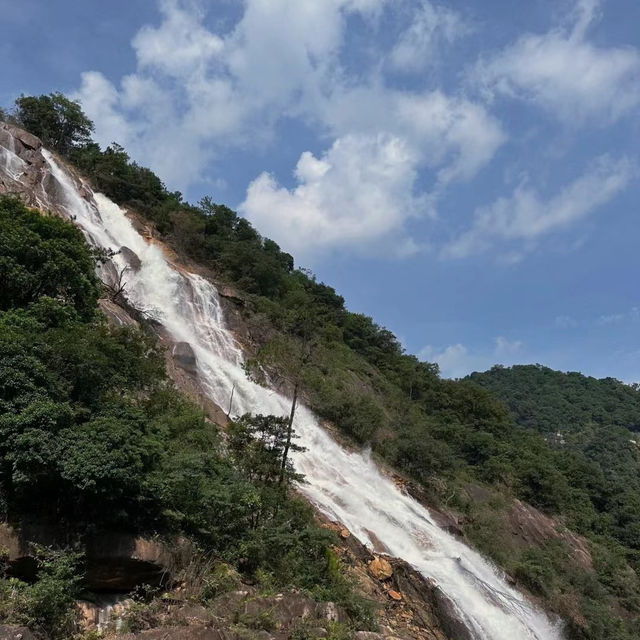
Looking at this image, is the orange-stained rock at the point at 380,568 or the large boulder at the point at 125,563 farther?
the orange-stained rock at the point at 380,568

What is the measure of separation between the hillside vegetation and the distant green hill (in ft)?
178

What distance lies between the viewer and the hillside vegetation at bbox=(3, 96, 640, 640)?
78.2 ft

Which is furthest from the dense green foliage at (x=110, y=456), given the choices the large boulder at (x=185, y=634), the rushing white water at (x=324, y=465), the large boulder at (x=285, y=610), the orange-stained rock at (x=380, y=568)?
the rushing white water at (x=324, y=465)

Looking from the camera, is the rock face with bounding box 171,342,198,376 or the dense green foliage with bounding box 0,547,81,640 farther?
the rock face with bounding box 171,342,198,376

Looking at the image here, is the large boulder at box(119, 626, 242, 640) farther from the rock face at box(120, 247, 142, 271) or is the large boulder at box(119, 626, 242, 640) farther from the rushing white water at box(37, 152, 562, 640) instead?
the rock face at box(120, 247, 142, 271)

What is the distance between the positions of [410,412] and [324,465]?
18.2m

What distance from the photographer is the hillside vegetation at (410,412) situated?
23.8 m

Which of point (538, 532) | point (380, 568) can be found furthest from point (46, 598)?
point (538, 532)

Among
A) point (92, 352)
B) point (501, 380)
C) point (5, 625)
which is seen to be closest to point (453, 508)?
point (92, 352)

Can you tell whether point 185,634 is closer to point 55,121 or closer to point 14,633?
point 14,633

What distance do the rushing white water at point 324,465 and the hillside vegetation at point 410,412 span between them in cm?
208

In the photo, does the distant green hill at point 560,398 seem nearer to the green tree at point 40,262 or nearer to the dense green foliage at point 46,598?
the green tree at point 40,262

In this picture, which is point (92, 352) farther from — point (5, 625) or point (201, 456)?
point (5, 625)

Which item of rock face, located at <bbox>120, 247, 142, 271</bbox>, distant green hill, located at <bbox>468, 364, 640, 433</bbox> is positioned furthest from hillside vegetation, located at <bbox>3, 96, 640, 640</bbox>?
distant green hill, located at <bbox>468, 364, 640, 433</bbox>
